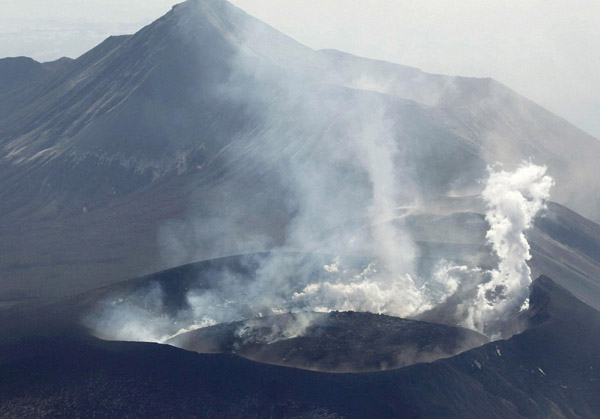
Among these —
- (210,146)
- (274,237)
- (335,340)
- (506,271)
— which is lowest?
(274,237)

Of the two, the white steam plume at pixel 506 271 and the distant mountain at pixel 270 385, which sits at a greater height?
the white steam plume at pixel 506 271

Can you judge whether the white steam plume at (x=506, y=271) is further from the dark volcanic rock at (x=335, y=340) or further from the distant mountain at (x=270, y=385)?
the distant mountain at (x=270, y=385)

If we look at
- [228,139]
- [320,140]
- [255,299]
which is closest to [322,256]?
[255,299]

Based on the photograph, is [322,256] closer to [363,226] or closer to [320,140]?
[363,226]

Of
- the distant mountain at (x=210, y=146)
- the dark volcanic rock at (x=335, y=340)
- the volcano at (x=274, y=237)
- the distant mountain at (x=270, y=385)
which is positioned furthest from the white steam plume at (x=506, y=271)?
the distant mountain at (x=210, y=146)

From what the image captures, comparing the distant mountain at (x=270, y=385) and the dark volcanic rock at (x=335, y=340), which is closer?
the distant mountain at (x=270, y=385)

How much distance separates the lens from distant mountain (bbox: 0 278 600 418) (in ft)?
115

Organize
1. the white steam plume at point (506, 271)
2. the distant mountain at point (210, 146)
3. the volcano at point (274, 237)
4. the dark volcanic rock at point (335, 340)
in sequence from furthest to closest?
the distant mountain at point (210, 146) < the white steam plume at point (506, 271) < the dark volcanic rock at point (335, 340) < the volcano at point (274, 237)

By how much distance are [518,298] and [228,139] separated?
68.1 meters

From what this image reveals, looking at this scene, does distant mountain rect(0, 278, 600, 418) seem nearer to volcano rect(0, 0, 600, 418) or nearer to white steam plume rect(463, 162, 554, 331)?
volcano rect(0, 0, 600, 418)

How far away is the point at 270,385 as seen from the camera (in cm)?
3716

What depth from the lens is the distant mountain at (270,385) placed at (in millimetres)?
35094

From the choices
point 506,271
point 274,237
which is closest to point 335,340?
point 506,271

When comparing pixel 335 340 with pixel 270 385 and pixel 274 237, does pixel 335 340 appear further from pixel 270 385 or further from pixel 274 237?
pixel 274 237
